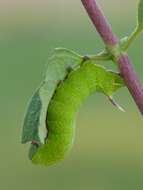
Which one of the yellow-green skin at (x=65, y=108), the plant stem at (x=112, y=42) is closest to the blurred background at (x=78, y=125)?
the yellow-green skin at (x=65, y=108)

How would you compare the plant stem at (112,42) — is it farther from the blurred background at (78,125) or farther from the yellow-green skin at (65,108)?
the blurred background at (78,125)

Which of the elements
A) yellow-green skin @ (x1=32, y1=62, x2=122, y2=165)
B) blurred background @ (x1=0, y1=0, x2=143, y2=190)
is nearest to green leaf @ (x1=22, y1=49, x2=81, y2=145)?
yellow-green skin @ (x1=32, y1=62, x2=122, y2=165)

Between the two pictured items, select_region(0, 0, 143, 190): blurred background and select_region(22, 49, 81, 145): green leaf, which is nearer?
select_region(22, 49, 81, 145): green leaf

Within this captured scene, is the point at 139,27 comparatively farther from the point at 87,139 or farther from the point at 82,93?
the point at 87,139

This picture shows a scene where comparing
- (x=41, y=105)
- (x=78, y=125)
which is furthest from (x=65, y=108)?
(x=78, y=125)

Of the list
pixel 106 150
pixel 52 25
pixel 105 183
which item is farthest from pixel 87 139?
pixel 52 25

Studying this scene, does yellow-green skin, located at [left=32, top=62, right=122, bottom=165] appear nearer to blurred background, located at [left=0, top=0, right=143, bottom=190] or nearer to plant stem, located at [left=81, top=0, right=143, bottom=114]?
plant stem, located at [left=81, top=0, right=143, bottom=114]
